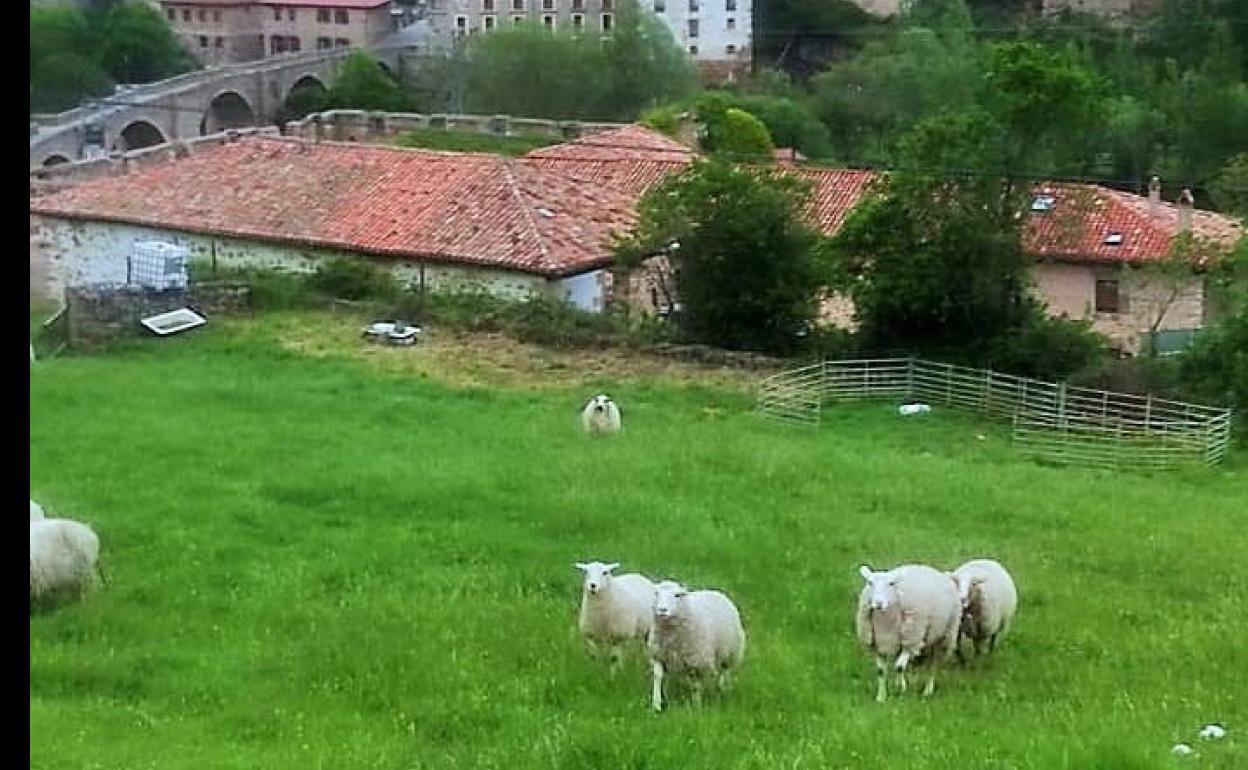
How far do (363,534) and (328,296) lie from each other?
9.50 m

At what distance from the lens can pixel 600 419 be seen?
37.9 ft

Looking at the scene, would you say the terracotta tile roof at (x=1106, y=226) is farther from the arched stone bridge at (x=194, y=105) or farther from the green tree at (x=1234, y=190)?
the arched stone bridge at (x=194, y=105)

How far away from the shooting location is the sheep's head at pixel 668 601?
17.7 feet

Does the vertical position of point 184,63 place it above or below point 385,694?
above

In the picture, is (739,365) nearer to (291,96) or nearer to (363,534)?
(363,534)

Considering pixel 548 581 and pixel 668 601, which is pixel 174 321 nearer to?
pixel 548 581

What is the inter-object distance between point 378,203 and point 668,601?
14068 mm

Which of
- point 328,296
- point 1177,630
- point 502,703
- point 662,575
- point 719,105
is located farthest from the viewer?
point 719,105

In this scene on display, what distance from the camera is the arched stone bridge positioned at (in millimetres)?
23938

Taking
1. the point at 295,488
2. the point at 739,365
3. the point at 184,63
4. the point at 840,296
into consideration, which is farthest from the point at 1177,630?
the point at 184,63

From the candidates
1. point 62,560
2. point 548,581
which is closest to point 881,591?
point 548,581

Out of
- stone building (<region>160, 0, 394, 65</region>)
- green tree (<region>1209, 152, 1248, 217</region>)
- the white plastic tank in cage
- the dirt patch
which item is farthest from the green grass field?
stone building (<region>160, 0, 394, 65</region>)

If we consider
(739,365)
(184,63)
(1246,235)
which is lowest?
(739,365)

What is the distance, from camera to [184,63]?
30.9 metres
